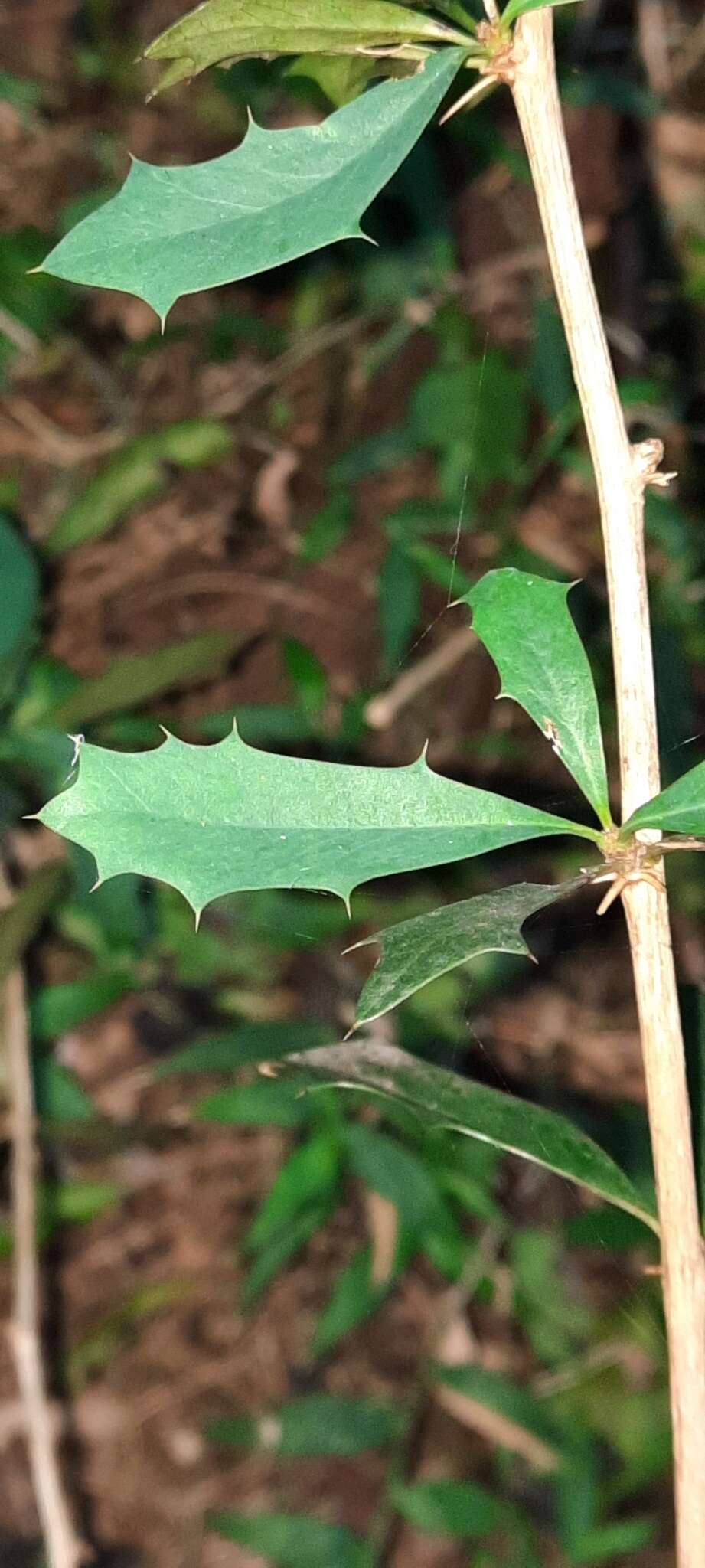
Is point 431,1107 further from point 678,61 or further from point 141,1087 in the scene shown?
point 678,61

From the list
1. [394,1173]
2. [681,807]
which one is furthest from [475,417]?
[681,807]

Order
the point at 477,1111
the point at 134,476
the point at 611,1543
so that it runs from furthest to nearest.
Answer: the point at 134,476 < the point at 611,1543 < the point at 477,1111

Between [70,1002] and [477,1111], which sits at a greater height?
[70,1002]

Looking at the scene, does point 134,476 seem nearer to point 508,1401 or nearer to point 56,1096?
point 56,1096

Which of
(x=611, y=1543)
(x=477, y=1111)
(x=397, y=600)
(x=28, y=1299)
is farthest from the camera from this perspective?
(x=397, y=600)

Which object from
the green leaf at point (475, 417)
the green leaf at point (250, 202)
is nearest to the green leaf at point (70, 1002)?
the green leaf at point (475, 417)

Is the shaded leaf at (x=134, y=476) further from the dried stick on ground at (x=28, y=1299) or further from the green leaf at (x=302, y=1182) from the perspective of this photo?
the green leaf at (x=302, y=1182)

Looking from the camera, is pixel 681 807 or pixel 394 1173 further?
pixel 394 1173

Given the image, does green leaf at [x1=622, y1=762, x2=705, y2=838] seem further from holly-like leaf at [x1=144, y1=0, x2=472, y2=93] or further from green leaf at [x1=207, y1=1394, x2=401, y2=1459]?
green leaf at [x1=207, y1=1394, x2=401, y2=1459]
